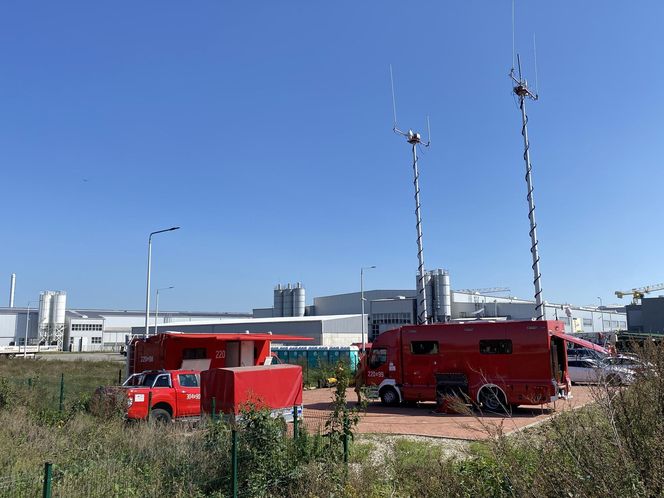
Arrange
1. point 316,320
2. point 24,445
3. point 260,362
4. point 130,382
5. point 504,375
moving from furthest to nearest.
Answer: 1. point 316,320
2. point 260,362
3. point 504,375
4. point 130,382
5. point 24,445

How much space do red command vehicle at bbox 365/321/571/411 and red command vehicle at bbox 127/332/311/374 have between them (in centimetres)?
644

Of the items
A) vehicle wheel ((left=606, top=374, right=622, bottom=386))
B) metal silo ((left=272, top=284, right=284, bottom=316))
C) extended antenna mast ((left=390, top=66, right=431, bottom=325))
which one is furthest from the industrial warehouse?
vehicle wheel ((left=606, top=374, right=622, bottom=386))

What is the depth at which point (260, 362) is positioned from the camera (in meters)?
26.8

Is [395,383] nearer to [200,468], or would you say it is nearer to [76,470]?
[200,468]

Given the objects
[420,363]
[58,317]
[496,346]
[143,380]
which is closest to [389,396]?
[420,363]

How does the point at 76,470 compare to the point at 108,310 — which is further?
the point at 108,310

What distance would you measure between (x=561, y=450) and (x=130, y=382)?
14.7 m

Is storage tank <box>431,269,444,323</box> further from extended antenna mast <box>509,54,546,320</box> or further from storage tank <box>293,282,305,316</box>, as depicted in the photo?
extended antenna mast <box>509,54,546,320</box>

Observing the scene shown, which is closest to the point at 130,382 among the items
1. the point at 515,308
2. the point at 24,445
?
the point at 24,445

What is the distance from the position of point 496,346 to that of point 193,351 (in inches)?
497

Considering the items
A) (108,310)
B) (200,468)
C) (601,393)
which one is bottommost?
(200,468)

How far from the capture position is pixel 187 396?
55.8ft

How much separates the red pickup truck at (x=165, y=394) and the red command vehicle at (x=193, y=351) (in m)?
4.53

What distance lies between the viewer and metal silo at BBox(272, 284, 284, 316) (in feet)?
306
